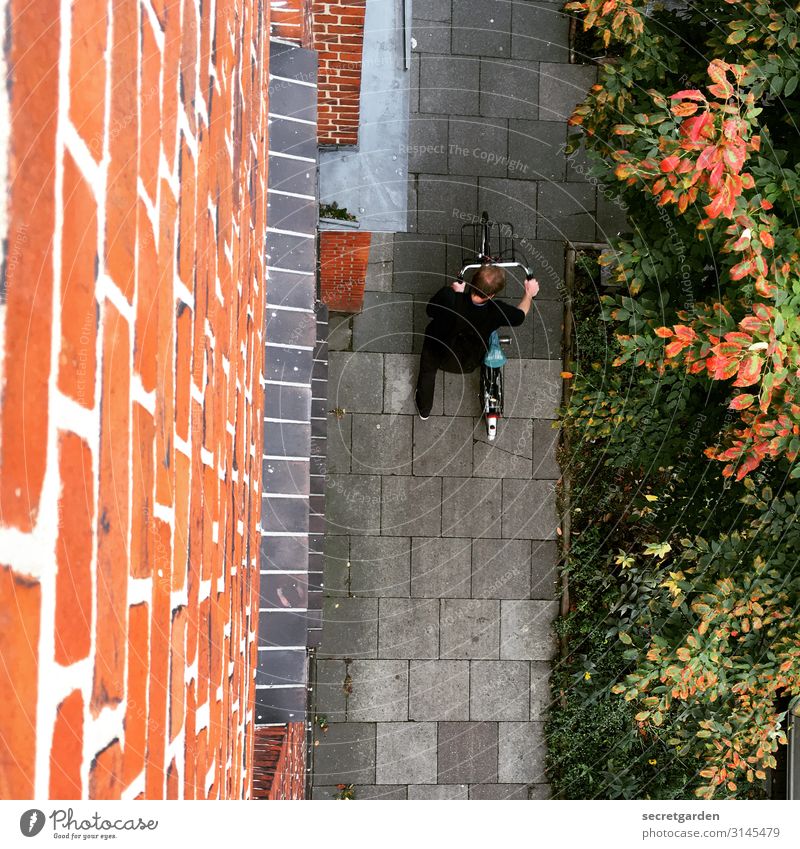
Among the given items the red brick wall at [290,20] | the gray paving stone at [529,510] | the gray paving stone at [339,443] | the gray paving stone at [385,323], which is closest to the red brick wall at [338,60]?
the red brick wall at [290,20]

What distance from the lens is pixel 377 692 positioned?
5.70 m

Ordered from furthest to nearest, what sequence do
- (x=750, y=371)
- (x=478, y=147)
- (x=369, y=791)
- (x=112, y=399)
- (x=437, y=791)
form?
(x=478, y=147) → (x=437, y=791) → (x=369, y=791) → (x=750, y=371) → (x=112, y=399)

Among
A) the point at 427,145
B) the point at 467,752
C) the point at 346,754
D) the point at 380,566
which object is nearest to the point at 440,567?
the point at 380,566

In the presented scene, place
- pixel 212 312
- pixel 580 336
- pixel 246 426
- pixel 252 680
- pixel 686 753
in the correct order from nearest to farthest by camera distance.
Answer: pixel 212 312 → pixel 246 426 → pixel 252 680 → pixel 686 753 → pixel 580 336

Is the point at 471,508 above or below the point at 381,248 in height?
below

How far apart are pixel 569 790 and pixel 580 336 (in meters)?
4.10

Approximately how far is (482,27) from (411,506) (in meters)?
4.46

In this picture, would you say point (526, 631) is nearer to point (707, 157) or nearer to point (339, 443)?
point (339, 443)

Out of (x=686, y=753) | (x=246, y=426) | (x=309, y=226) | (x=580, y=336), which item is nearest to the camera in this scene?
(x=246, y=426)

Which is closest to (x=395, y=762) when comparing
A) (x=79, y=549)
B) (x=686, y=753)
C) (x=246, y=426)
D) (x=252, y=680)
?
(x=686, y=753)

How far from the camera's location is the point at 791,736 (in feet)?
18.5

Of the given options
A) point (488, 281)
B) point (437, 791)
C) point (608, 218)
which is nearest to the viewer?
point (488, 281)

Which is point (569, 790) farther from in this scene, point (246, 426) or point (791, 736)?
point (246, 426)

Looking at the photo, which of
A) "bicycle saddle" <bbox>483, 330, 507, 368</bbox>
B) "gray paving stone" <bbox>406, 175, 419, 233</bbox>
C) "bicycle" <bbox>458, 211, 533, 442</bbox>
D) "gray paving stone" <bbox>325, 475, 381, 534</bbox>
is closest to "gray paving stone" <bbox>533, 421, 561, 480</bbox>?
"bicycle" <bbox>458, 211, 533, 442</bbox>
